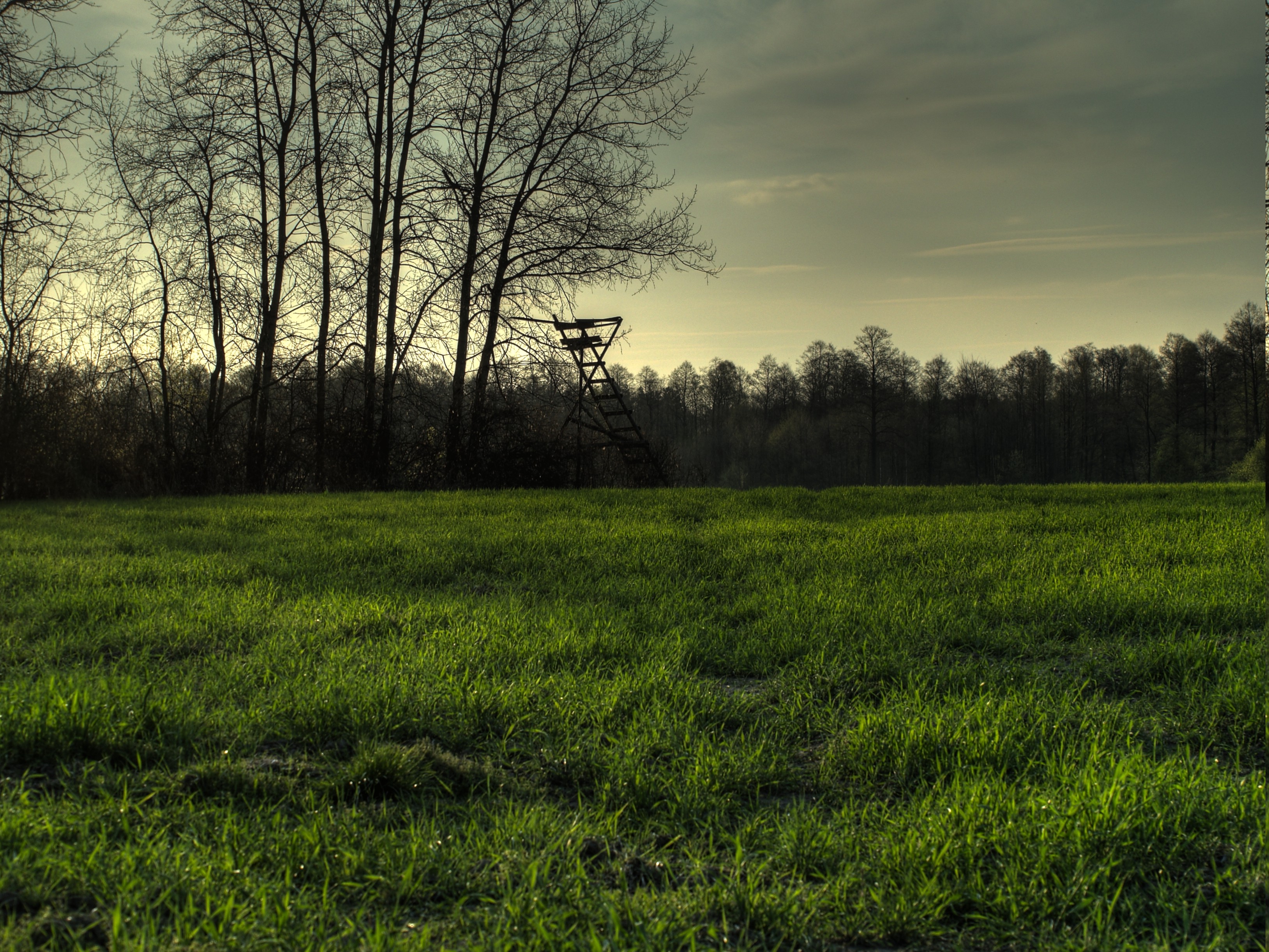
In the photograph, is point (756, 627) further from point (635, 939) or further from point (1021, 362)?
point (1021, 362)

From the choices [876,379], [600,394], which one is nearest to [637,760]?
[600,394]

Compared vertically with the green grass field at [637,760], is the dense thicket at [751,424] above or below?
above

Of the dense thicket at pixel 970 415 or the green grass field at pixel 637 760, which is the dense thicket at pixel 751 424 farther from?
the green grass field at pixel 637 760

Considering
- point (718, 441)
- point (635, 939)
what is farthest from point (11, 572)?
point (718, 441)

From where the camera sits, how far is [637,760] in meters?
2.58

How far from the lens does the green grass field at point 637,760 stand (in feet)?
5.98

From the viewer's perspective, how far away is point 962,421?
60000 mm

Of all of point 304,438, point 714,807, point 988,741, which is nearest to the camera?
point 714,807

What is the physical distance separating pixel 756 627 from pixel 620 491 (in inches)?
310

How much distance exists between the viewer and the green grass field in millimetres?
1822

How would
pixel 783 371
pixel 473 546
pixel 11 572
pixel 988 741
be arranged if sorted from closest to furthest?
1. pixel 988 741
2. pixel 11 572
3. pixel 473 546
4. pixel 783 371

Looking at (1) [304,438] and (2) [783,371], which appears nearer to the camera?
(1) [304,438]

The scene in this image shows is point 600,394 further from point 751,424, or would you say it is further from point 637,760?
point 751,424

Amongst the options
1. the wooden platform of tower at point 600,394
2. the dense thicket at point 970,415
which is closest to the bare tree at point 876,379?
the dense thicket at point 970,415
